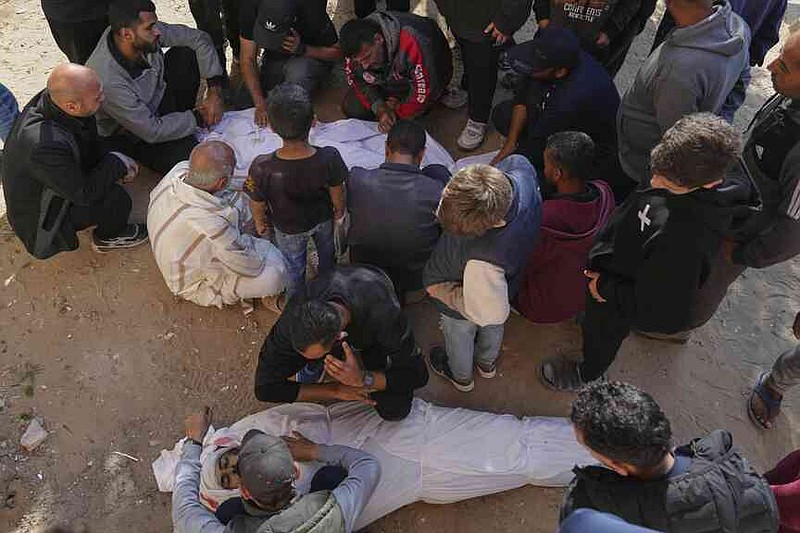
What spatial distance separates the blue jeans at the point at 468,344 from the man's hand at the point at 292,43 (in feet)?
7.67

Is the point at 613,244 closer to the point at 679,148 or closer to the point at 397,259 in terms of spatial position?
the point at 679,148

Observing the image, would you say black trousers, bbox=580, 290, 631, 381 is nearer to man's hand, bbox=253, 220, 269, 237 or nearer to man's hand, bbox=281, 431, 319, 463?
man's hand, bbox=281, 431, 319, 463

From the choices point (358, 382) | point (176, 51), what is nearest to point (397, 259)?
point (358, 382)

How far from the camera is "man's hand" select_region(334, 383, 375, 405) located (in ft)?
10.5

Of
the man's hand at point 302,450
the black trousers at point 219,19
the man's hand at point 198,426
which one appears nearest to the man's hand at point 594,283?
the man's hand at point 302,450

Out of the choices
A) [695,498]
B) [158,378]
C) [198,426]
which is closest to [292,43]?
[158,378]

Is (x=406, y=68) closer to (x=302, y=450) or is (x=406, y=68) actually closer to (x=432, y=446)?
(x=432, y=446)

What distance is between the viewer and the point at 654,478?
2094 mm

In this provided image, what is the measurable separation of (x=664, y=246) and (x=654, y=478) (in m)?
0.91

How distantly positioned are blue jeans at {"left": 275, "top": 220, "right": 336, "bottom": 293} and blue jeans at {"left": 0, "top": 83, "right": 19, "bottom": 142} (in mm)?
1975

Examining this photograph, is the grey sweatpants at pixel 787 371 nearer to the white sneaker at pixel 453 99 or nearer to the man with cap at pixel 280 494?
the man with cap at pixel 280 494

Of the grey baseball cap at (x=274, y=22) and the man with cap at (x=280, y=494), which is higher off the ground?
the grey baseball cap at (x=274, y=22)

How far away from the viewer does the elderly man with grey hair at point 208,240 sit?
3.39 m

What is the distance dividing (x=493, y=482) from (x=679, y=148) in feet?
5.47
